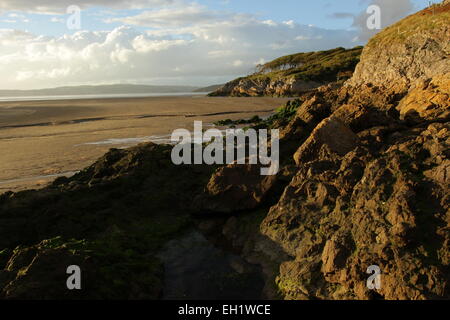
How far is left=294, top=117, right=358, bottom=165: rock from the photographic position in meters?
12.3

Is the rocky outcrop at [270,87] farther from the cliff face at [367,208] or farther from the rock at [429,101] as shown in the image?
the cliff face at [367,208]

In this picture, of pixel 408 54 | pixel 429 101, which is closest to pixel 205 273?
pixel 429 101

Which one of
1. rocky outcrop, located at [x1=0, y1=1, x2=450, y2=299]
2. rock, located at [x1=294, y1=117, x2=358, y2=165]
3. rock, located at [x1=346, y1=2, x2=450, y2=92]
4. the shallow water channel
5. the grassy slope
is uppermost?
the grassy slope

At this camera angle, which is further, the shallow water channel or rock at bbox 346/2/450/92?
rock at bbox 346/2/450/92

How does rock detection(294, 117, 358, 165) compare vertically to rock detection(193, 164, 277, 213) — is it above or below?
above

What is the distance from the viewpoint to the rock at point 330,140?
12.3 m

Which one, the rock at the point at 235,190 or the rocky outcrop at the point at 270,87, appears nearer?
the rock at the point at 235,190

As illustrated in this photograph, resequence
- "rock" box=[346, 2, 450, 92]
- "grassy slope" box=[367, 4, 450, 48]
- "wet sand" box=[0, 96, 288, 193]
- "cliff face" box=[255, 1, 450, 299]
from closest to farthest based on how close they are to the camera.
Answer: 1. "cliff face" box=[255, 1, 450, 299]
2. "wet sand" box=[0, 96, 288, 193]
3. "rock" box=[346, 2, 450, 92]
4. "grassy slope" box=[367, 4, 450, 48]

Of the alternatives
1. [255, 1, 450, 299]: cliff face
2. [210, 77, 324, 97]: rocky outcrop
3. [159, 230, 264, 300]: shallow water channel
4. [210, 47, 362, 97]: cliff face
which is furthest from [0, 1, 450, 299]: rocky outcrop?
[210, 77, 324, 97]: rocky outcrop

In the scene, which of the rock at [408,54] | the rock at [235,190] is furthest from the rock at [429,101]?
the rock at [235,190]

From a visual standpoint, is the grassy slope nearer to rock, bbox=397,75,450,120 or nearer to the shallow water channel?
rock, bbox=397,75,450,120

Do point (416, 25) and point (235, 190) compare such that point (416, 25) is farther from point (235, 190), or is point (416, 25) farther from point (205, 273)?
point (205, 273)

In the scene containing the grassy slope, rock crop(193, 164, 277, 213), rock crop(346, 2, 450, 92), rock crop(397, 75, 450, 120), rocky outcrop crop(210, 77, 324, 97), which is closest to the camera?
rock crop(193, 164, 277, 213)

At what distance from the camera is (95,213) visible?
1252cm
